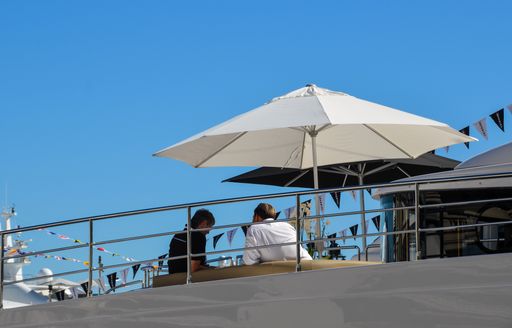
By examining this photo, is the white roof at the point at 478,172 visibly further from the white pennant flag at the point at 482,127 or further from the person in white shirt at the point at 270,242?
the white pennant flag at the point at 482,127

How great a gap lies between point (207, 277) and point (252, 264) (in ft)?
1.28

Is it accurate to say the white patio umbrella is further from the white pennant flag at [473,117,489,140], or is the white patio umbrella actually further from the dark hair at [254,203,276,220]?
the white pennant flag at [473,117,489,140]

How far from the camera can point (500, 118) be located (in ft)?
46.6

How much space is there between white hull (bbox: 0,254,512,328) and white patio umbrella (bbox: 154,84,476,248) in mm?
1672

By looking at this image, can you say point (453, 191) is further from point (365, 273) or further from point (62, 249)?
point (62, 249)

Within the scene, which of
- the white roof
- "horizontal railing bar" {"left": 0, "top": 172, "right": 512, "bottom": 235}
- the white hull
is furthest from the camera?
the white roof

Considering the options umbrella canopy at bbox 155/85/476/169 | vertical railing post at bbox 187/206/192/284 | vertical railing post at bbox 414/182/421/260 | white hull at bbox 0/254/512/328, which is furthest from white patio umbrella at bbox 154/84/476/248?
white hull at bbox 0/254/512/328

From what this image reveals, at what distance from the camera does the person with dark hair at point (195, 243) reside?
864 cm

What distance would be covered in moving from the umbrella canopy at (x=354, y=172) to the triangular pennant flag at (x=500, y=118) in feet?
3.69

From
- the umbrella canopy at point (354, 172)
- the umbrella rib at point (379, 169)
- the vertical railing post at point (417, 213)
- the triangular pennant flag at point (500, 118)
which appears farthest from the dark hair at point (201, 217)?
the triangular pennant flag at point (500, 118)

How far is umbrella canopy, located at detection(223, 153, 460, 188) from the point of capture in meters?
13.2

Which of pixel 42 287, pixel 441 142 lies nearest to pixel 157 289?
pixel 441 142

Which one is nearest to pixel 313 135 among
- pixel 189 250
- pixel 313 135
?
pixel 313 135

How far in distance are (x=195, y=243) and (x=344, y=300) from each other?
1.57m
